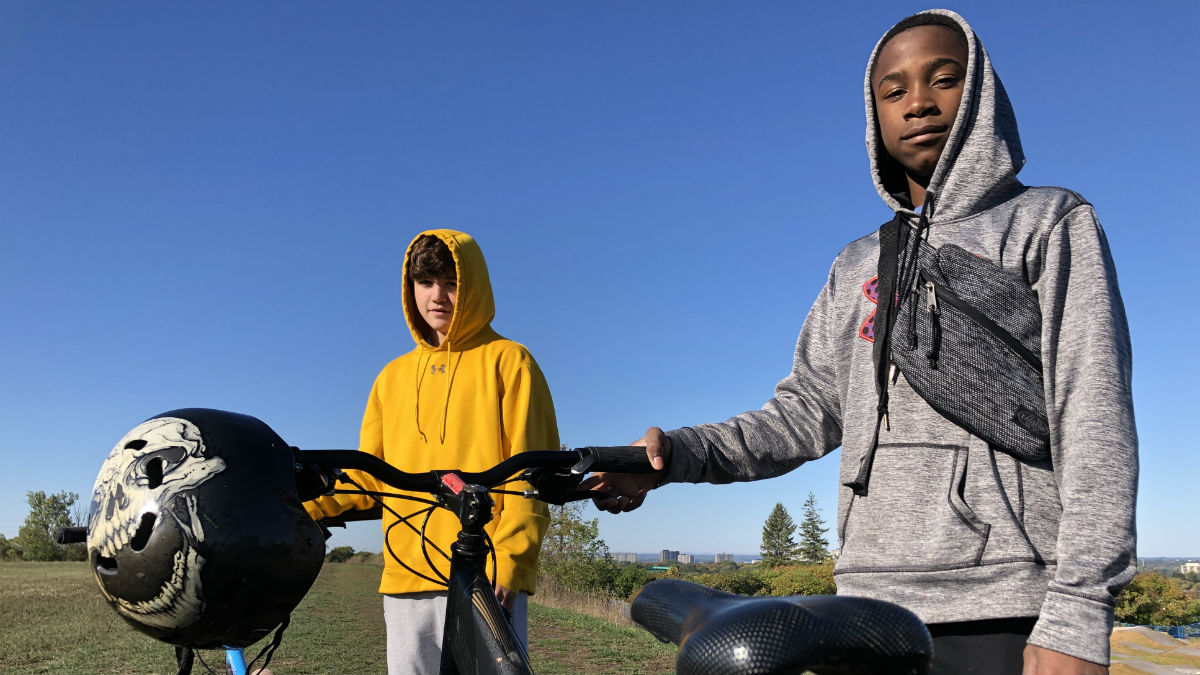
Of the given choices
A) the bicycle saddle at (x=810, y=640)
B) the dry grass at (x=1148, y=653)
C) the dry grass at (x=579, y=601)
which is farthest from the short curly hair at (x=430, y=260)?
the dry grass at (x=579, y=601)

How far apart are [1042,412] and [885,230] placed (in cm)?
60

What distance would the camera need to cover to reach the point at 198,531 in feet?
4.69

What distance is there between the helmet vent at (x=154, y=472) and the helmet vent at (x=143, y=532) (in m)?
0.05

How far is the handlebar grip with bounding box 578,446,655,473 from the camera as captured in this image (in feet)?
6.40

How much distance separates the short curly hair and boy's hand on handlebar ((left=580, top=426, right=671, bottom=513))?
6.34ft

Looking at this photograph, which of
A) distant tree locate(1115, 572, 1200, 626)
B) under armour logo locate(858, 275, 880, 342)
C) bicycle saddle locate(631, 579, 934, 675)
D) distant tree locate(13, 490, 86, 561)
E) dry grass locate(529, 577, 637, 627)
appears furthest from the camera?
distant tree locate(13, 490, 86, 561)

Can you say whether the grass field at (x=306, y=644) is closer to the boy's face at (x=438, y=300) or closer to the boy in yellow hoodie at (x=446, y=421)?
the boy in yellow hoodie at (x=446, y=421)

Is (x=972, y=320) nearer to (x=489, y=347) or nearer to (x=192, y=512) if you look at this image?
(x=192, y=512)

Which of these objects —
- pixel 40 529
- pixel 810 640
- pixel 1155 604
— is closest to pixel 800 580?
pixel 1155 604

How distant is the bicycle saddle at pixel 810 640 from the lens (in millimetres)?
917

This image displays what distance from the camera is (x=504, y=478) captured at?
1.90 meters

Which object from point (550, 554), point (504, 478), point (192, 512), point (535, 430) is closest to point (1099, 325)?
point (504, 478)

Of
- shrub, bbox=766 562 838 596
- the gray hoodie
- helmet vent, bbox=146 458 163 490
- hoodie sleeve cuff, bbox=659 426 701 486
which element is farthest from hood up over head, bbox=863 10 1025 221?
shrub, bbox=766 562 838 596

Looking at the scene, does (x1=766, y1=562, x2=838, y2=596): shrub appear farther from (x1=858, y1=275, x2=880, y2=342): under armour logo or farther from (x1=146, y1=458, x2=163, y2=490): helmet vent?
(x1=146, y1=458, x2=163, y2=490): helmet vent
